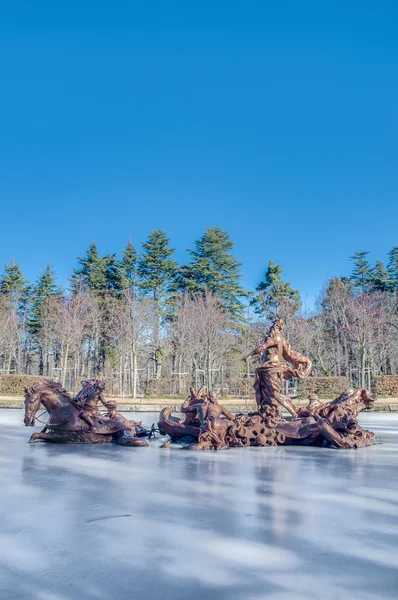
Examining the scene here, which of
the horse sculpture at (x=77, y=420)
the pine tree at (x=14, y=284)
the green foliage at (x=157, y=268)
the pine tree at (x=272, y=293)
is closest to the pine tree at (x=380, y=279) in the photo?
the pine tree at (x=272, y=293)

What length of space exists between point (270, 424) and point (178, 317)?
29.8 metres

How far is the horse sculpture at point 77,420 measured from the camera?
26.8 feet

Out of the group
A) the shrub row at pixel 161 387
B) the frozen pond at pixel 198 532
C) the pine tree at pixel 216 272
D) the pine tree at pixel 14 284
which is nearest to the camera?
the frozen pond at pixel 198 532

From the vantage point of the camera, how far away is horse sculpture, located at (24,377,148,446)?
8.16 meters

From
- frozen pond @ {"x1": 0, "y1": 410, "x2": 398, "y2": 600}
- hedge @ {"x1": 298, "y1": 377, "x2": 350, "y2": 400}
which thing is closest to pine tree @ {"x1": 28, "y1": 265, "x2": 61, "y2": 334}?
hedge @ {"x1": 298, "y1": 377, "x2": 350, "y2": 400}

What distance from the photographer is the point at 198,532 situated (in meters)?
3.30

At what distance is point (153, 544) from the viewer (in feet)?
10.0

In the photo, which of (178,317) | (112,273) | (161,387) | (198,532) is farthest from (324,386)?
(112,273)

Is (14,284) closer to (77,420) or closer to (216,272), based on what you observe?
(216,272)

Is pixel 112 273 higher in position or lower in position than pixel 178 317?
higher

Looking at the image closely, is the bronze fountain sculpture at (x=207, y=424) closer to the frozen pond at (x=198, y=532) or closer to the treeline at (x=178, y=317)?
the frozen pond at (x=198, y=532)

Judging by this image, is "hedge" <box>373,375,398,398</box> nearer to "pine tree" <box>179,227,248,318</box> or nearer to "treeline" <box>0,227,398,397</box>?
"treeline" <box>0,227,398,397</box>

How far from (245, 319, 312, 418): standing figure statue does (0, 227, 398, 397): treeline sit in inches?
818

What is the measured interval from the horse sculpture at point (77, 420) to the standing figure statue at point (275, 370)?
2713 mm
